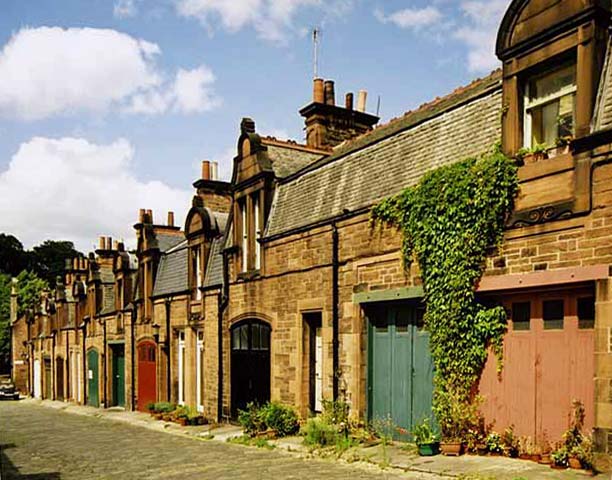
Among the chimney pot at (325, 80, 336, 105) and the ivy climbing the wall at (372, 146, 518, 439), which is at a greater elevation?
the chimney pot at (325, 80, 336, 105)

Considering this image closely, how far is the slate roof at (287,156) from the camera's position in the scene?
18.1 m

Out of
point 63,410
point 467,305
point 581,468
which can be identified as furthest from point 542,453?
point 63,410

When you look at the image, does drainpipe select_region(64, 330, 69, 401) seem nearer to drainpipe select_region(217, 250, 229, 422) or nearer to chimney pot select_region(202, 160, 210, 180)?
chimney pot select_region(202, 160, 210, 180)

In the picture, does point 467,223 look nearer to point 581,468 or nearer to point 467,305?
point 467,305

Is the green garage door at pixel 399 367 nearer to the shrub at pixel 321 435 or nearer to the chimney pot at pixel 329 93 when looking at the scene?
the shrub at pixel 321 435

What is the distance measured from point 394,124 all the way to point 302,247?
11.6 ft

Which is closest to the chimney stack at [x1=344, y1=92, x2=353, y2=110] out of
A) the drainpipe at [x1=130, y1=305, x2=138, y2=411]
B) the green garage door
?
the green garage door

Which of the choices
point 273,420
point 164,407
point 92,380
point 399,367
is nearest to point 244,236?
point 273,420

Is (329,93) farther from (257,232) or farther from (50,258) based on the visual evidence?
(50,258)

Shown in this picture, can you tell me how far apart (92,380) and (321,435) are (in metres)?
24.4

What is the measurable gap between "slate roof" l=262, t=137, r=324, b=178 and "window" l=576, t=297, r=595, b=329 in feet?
32.0

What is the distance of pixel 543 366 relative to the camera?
32.2 ft

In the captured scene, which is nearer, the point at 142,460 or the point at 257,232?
the point at 142,460

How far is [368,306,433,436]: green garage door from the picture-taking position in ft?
39.7
